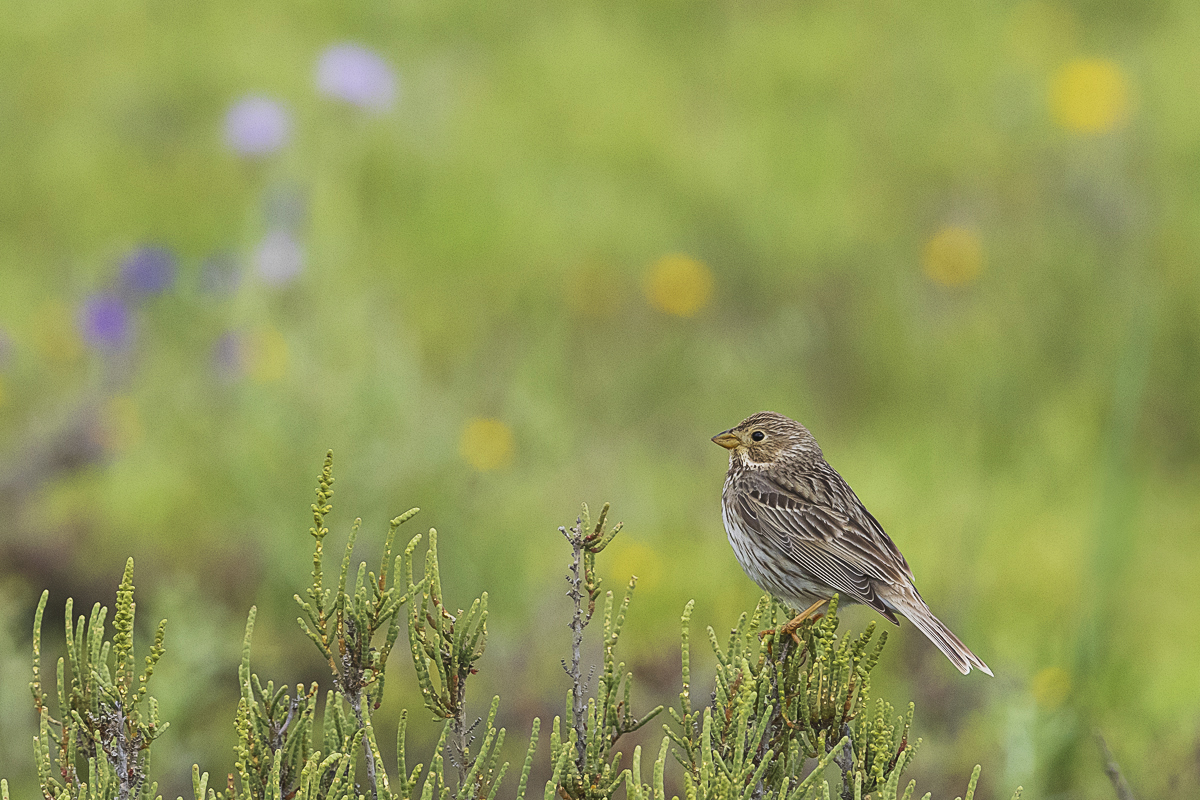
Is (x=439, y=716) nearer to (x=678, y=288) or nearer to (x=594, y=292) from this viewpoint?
(x=678, y=288)

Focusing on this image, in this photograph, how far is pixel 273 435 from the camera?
5.63 meters

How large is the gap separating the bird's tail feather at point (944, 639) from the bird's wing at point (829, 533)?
6 cm

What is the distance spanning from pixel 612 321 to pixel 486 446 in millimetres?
2155

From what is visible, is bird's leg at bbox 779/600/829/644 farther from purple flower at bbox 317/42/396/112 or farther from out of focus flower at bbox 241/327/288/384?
purple flower at bbox 317/42/396/112

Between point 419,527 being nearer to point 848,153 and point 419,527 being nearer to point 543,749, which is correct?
point 543,749

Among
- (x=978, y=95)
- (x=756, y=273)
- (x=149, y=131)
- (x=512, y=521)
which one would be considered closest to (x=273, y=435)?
(x=512, y=521)

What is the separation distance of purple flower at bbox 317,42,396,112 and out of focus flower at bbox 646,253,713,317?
73.7 inches

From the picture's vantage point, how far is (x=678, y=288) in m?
7.36

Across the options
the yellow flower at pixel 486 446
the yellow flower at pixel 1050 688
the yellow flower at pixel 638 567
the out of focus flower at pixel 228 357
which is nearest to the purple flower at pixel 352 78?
the out of focus flower at pixel 228 357

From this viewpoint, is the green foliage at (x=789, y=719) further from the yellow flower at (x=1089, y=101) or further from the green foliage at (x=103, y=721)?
the yellow flower at (x=1089, y=101)

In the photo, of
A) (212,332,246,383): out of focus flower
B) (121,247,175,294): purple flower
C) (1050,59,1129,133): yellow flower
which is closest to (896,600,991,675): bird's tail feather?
(212,332,246,383): out of focus flower

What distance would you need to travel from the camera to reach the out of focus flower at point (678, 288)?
7.36 metres

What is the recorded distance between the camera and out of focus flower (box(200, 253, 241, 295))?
7.06 metres

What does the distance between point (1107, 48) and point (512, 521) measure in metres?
6.53
